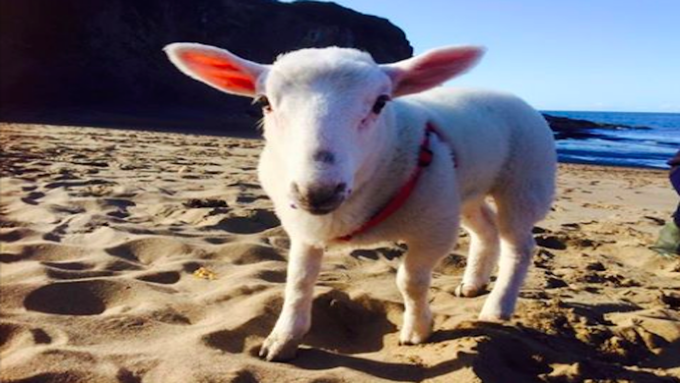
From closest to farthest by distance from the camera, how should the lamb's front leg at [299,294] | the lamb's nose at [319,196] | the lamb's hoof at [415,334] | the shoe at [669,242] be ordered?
1. the lamb's nose at [319,196]
2. the lamb's front leg at [299,294]
3. the lamb's hoof at [415,334]
4. the shoe at [669,242]

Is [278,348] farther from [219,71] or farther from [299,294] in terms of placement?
[219,71]

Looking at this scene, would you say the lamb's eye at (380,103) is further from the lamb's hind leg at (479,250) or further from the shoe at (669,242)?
the shoe at (669,242)

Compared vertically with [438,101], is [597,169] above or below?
below

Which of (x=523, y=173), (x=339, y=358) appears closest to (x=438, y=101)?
(x=523, y=173)

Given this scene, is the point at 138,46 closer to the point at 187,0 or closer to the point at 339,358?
the point at 187,0

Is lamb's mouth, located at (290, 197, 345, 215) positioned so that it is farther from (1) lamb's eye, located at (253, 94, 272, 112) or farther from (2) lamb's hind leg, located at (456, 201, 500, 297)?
(2) lamb's hind leg, located at (456, 201, 500, 297)

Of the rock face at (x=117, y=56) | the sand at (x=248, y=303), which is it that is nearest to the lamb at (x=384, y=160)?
the sand at (x=248, y=303)

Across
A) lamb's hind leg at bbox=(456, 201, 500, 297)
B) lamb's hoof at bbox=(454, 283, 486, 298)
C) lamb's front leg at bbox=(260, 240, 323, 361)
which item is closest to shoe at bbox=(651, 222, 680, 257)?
lamb's hind leg at bbox=(456, 201, 500, 297)
